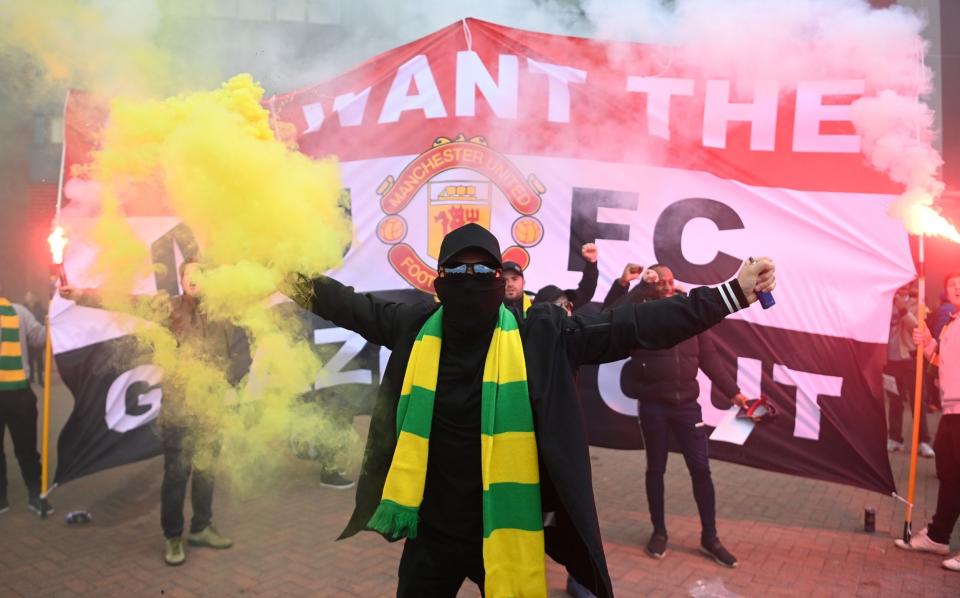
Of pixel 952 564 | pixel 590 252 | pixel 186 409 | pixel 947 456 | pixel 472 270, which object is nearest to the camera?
pixel 472 270

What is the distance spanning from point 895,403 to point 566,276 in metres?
4.90

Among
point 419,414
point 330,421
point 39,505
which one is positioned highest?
point 419,414

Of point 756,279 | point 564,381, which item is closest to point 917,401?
point 756,279

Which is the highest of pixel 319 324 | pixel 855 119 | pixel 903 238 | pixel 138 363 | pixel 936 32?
pixel 936 32

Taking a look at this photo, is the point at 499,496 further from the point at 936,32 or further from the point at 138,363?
the point at 936,32

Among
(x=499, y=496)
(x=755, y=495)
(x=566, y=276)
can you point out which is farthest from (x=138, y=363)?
(x=755, y=495)

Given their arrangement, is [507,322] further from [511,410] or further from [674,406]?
[674,406]

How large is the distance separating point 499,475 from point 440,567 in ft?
1.47

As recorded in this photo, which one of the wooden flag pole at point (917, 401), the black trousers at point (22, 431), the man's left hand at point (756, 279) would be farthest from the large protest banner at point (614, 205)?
the man's left hand at point (756, 279)

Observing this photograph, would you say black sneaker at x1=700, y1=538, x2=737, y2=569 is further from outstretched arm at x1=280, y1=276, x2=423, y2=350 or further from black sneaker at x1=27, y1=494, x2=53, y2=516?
black sneaker at x1=27, y1=494, x2=53, y2=516

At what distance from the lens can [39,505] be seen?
5.12 m

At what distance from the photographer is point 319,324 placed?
16.8ft

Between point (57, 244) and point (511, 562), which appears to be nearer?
point (511, 562)

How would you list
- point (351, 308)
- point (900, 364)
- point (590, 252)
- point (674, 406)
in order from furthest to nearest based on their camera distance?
point (900, 364) → point (590, 252) → point (674, 406) → point (351, 308)
